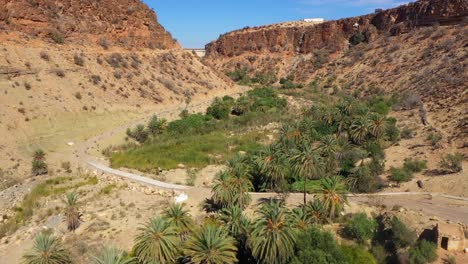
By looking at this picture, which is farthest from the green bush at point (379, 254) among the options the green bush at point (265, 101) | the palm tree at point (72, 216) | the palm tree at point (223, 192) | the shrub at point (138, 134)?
the green bush at point (265, 101)

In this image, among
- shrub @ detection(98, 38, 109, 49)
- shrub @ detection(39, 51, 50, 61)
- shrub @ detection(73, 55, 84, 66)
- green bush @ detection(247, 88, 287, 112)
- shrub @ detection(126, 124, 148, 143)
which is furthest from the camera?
green bush @ detection(247, 88, 287, 112)

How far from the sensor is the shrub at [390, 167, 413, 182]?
31.6 m

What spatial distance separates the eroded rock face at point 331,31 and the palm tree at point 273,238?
2524 inches

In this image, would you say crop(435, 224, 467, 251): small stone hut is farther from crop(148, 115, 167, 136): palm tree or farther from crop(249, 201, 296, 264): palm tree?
crop(148, 115, 167, 136): palm tree

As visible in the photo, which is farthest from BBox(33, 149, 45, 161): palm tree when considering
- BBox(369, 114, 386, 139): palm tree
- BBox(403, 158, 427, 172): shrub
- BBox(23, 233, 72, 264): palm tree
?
BBox(403, 158, 427, 172): shrub

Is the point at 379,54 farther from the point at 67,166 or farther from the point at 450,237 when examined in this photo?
the point at 450,237

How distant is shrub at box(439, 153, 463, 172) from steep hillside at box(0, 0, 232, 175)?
31369 millimetres

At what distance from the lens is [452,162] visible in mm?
31438

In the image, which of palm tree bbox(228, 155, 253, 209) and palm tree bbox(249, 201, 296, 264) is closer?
palm tree bbox(249, 201, 296, 264)

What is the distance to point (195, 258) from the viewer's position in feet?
56.2

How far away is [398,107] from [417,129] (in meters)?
10.1

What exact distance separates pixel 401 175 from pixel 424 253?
13.2 m

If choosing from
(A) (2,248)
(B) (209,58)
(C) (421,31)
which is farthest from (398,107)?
(B) (209,58)

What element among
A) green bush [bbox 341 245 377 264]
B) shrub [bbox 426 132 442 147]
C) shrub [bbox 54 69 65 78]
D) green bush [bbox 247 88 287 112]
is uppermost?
shrub [bbox 54 69 65 78]
